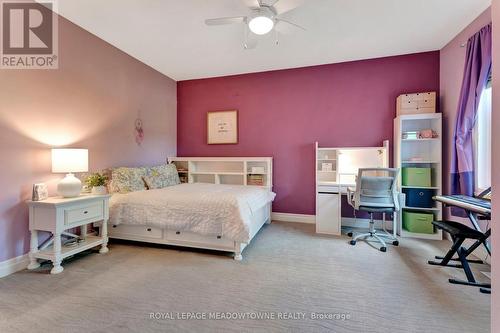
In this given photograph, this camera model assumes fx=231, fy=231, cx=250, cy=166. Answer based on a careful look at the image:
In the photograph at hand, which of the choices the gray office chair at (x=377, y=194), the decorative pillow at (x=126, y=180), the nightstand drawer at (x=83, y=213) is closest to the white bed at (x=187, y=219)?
the decorative pillow at (x=126, y=180)

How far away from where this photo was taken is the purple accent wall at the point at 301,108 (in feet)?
12.1

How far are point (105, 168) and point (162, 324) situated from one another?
7.87 ft

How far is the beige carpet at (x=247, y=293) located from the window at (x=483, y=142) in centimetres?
103

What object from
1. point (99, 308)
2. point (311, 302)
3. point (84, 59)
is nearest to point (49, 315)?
point (99, 308)

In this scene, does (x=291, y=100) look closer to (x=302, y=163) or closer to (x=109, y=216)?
(x=302, y=163)

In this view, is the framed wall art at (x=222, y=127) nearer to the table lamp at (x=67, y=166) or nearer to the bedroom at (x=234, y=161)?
the bedroom at (x=234, y=161)

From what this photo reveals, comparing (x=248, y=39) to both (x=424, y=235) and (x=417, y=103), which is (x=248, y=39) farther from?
(x=424, y=235)

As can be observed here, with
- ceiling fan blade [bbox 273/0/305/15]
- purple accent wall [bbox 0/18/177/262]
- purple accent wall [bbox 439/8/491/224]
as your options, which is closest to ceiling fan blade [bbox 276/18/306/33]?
ceiling fan blade [bbox 273/0/305/15]

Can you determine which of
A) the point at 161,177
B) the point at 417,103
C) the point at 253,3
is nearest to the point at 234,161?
the point at 161,177

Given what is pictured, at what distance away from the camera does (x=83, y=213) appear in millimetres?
2477

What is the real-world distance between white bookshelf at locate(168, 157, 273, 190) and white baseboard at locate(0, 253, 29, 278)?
2.47 meters

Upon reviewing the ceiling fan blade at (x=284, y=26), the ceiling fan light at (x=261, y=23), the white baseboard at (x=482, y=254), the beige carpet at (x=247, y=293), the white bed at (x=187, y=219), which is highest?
the ceiling fan blade at (x=284, y=26)

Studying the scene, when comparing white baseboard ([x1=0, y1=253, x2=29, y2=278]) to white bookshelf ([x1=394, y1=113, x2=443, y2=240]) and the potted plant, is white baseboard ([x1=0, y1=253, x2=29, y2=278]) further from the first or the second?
white bookshelf ([x1=394, y1=113, x2=443, y2=240])

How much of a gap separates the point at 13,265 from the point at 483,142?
5184 millimetres
